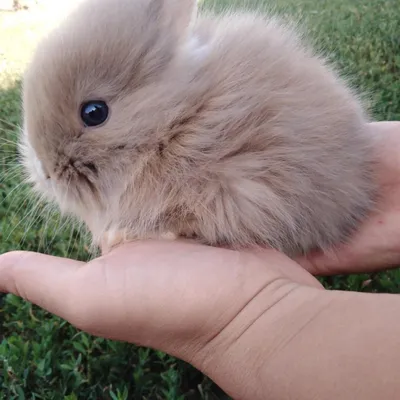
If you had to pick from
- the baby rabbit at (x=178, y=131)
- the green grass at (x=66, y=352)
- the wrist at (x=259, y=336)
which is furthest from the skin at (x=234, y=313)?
the green grass at (x=66, y=352)

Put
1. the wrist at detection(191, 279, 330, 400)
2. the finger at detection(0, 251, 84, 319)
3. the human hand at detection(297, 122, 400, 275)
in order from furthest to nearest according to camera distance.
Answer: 1. the human hand at detection(297, 122, 400, 275)
2. the finger at detection(0, 251, 84, 319)
3. the wrist at detection(191, 279, 330, 400)

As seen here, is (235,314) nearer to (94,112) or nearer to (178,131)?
(178,131)

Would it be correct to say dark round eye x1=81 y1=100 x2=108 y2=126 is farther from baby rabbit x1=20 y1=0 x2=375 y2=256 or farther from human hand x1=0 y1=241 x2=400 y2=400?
human hand x1=0 y1=241 x2=400 y2=400

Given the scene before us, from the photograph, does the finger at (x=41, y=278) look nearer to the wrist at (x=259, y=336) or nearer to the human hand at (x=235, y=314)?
the human hand at (x=235, y=314)

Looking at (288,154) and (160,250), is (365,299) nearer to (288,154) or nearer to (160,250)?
(288,154)

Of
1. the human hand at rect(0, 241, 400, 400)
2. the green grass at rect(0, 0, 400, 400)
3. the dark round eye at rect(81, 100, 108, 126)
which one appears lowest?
the green grass at rect(0, 0, 400, 400)

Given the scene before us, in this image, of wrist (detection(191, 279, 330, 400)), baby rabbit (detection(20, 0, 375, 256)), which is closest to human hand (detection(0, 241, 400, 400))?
wrist (detection(191, 279, 330, 400))

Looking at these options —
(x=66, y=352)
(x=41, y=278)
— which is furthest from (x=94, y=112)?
(x=66, y=352)
